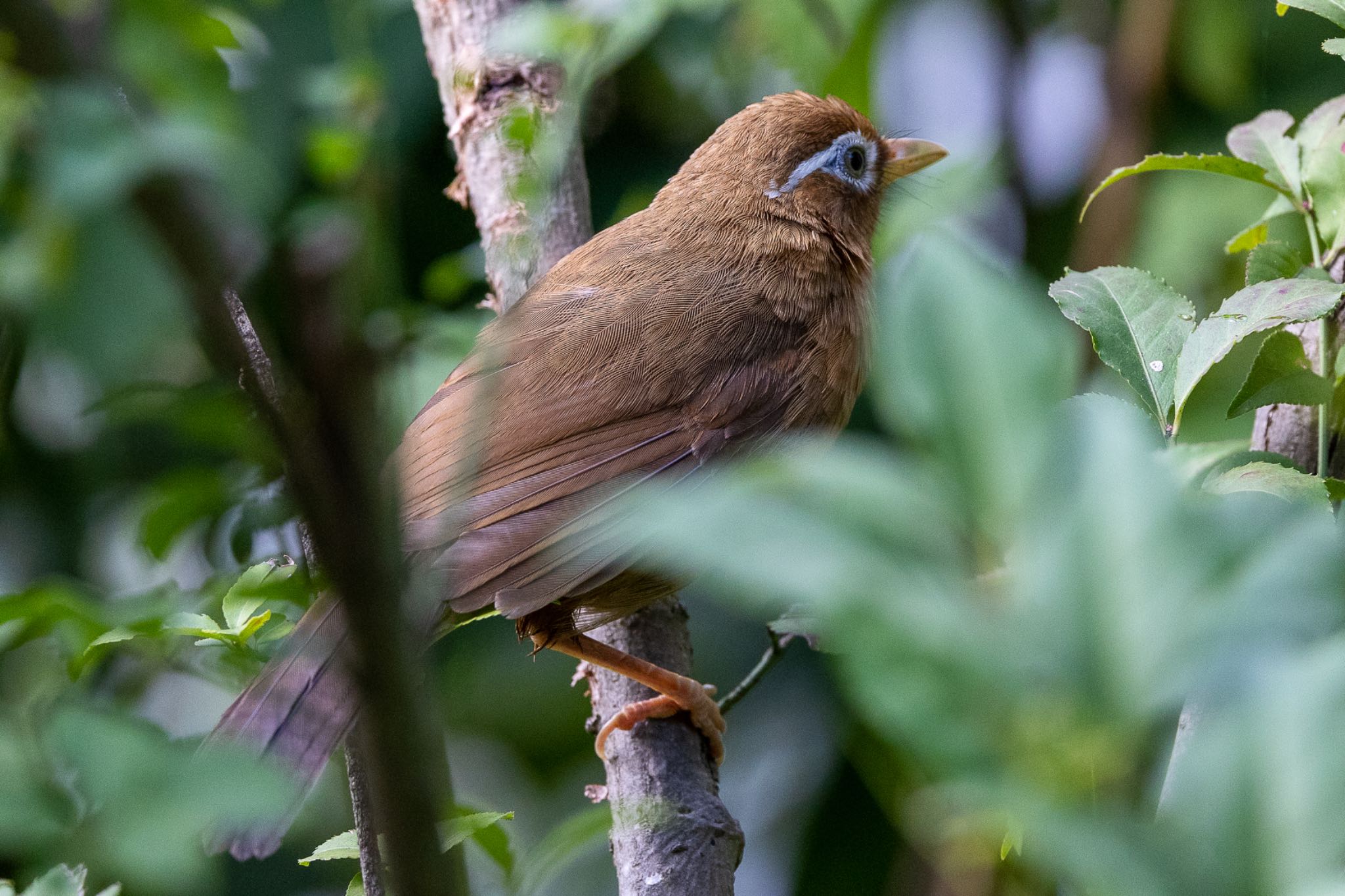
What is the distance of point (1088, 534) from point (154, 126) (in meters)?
1.00

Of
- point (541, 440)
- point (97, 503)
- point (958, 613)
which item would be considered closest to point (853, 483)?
point (958, 613)

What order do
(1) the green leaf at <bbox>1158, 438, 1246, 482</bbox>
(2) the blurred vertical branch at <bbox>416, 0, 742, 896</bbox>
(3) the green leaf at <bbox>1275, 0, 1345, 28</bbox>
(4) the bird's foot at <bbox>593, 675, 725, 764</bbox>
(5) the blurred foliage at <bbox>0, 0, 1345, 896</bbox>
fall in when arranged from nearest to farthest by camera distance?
(5) the blurred foliage at <bbox>0, 0, 1345, 896</bbox> < (1) the green leaf at <bbox>1158, 438, 1246, 482</bbox> < (3) the green leaf at <bbox>1275, 0, 1345, 28</bbox> < (2) the blurred vertical branch at <bbox>416, 0, 742, 896</bbox> < (4) the bird's foot at <bbox>593, 675, 725, 764</bbox>

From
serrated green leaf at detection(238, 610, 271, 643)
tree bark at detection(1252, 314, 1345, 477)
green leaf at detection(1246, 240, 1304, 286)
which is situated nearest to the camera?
serrated green leaf at detection(238, 610, 271, 643)

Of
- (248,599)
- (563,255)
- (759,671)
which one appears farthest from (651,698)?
(248,599)

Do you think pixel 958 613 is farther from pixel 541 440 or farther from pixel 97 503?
pixel 97 503

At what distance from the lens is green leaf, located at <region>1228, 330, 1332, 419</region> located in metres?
1.81

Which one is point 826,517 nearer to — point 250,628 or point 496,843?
point 250,628

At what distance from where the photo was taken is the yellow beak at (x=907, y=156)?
177 inches

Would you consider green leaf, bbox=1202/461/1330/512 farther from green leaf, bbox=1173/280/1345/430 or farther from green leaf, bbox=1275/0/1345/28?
green leaf, bbox=1275/0/1345/28

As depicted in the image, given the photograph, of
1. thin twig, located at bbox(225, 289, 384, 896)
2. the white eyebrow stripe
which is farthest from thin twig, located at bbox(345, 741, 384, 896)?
the white eyebrow stripe

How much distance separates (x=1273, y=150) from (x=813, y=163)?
7.15 ft

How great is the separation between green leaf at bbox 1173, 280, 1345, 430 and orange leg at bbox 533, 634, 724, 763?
5.76 feet

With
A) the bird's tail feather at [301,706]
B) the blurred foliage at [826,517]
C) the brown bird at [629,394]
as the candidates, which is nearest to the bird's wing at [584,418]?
the brown bird at [629,394]

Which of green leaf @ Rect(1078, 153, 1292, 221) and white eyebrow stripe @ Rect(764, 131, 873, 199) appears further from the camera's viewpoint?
white eyebrow stripe @ Rect(764, 131, 873, 199)
